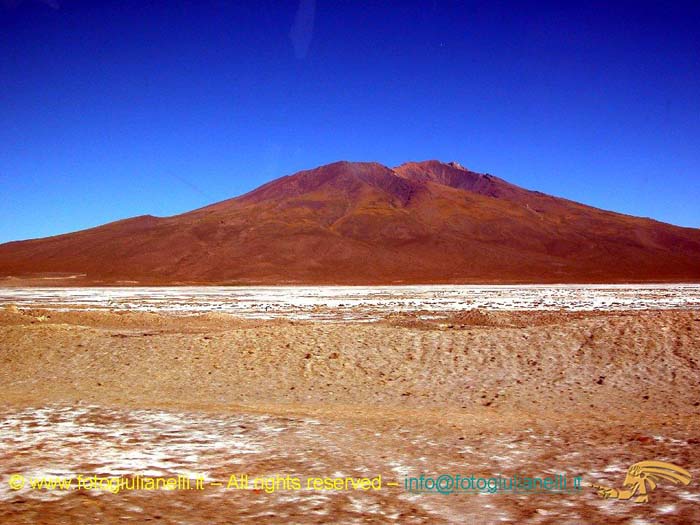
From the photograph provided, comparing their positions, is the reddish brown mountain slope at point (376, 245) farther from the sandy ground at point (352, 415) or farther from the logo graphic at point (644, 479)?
the logo graphic at point (644, 479)

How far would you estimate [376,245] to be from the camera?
389 ft

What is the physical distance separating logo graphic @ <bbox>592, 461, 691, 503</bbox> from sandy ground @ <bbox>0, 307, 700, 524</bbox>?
10 centimetres

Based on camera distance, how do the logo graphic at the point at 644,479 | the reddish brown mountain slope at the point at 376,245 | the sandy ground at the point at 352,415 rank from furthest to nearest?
the reddish brown mountain slope at the point at 376,245
the logo graphic at the point at 644,479
the sandy ground at the point at 352,415

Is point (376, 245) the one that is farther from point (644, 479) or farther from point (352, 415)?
point (644, 479)

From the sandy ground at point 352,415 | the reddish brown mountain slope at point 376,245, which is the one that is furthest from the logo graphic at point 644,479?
the reddish brown mountain slope at point 376,245

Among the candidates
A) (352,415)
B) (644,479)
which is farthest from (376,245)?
(644,479)

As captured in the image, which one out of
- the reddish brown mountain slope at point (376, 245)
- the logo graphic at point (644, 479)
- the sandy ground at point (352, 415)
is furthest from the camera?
the reddish brown mountain slope at point (376, 245)

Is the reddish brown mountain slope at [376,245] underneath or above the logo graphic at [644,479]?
above

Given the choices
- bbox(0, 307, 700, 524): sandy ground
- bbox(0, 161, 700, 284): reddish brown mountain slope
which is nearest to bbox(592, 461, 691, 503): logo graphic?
bbox(0, 307, 700, 524): sandy ground

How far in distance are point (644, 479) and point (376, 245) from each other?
11268 centimetres

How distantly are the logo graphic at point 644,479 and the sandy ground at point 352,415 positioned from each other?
105 millimetres

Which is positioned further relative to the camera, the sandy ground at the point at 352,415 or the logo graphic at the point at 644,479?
the logo graphic at the point at 644,479

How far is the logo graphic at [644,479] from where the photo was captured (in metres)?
5.55

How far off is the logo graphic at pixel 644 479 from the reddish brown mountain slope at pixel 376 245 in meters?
74.2
